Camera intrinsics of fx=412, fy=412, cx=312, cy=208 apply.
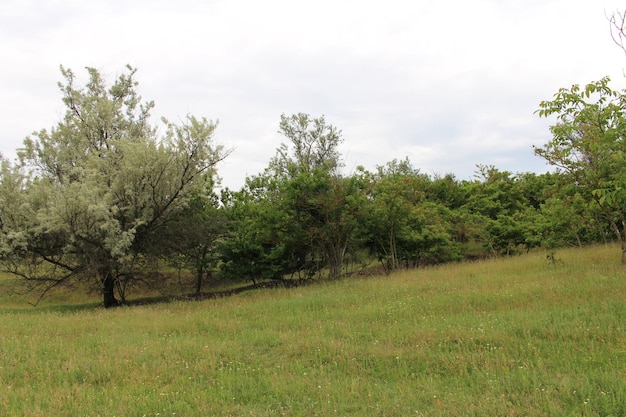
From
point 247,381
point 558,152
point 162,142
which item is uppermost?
point 162,142

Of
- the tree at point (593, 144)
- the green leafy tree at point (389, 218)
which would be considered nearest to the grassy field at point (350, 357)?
the tree at point (593, 144)

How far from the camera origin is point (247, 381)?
584cm

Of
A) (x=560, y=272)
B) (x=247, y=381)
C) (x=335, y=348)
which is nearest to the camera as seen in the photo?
(x=247, y=381)

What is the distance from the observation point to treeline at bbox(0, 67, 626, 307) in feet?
42.0

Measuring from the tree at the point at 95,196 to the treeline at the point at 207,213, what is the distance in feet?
0.15

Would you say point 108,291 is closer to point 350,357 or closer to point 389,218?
point 389,218

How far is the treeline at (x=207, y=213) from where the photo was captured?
42.0 feet

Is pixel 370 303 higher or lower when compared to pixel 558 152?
lower

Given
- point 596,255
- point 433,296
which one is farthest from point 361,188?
point 596,255

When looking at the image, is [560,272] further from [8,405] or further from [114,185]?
[114,185]

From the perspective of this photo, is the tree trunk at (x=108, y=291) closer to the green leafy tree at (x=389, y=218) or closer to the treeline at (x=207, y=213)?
the treeline at (x=207, y=213)

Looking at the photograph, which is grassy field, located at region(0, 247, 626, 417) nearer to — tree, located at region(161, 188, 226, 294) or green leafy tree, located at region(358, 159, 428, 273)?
tree, located at region(161, 188, 226, 294)

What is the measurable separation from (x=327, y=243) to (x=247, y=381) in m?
12.0

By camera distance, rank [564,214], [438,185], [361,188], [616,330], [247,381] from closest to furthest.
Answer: [247,381], [616,330], [564,214], [361,188], [438,185]
